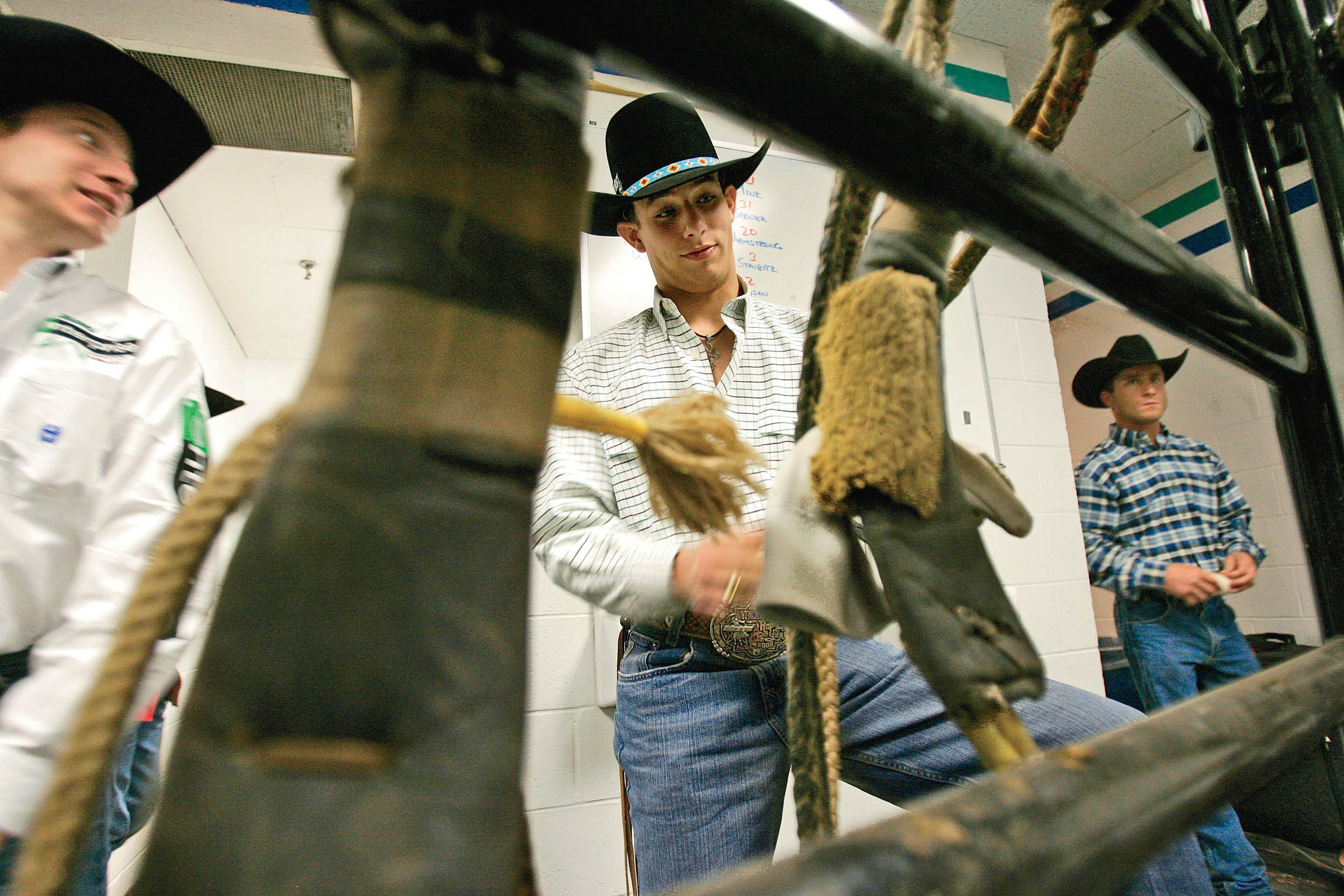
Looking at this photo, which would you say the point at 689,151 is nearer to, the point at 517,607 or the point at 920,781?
the point at 920,781

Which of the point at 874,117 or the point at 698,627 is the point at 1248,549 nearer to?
the point at 698,627

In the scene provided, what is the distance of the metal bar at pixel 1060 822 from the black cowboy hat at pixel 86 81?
47.5 inches

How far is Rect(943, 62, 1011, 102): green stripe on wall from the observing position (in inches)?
82.0

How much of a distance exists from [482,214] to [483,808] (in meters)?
0.11

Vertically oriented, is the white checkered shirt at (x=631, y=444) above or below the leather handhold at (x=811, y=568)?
above

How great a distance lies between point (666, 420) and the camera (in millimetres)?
284

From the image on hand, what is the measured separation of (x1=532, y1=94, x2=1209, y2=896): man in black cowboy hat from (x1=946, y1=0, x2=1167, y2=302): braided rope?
12.5 inches

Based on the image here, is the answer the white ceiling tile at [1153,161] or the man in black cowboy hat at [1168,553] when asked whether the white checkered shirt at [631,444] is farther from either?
the white ceiling tile at [1153,161]

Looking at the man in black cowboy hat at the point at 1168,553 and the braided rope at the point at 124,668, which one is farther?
the man in black cowboy hat at the point at 1168,553

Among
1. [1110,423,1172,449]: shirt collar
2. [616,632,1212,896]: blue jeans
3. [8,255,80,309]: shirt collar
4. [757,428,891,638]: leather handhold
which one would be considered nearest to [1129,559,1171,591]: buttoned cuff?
[1110,423,1172,449]: shirt collar

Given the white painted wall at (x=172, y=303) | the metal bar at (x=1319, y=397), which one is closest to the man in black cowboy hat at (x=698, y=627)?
the metal bar at (x=1319, y=397)

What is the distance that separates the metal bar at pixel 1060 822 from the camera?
0.45 ft

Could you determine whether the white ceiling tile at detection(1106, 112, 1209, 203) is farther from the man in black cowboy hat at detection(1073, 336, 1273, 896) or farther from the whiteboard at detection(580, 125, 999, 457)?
the whiteboard at detection(580, 125, 999, 457)

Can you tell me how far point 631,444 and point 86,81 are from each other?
0.89 m
